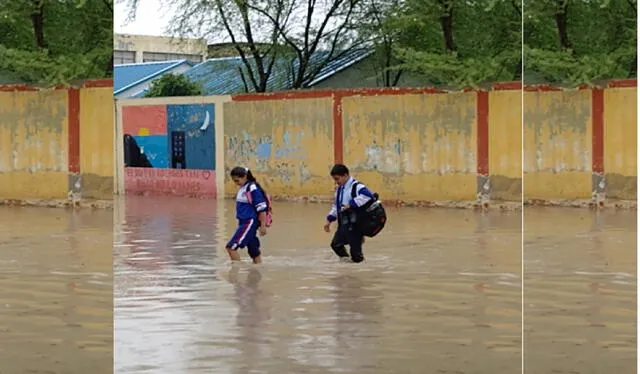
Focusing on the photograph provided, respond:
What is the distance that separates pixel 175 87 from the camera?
12.0m

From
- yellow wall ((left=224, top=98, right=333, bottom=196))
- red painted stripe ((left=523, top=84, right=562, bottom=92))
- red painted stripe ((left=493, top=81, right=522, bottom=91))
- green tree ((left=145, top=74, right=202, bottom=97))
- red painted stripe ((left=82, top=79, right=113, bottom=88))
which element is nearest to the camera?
red painted stripe ((left=82, top=79, right=113, bottom=88))

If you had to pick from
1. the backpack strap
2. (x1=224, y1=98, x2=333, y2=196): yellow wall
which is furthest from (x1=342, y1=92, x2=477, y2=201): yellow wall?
the backpack strap

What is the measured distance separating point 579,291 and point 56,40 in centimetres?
412

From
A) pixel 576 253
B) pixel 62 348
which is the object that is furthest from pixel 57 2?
pixel 576 253

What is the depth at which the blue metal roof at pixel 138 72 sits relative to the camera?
12.8m

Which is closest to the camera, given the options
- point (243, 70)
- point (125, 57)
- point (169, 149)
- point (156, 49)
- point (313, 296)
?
point (313, 296)

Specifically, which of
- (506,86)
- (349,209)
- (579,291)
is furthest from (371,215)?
(506,86)

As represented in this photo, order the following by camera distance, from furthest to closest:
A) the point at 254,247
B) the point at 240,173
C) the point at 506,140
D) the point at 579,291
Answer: the point at 506,140 < the point at 579,291 < the point at 254,247 < the point at 240,173

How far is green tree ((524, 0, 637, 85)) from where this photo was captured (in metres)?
4.95

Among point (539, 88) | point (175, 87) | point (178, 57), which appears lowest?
point (539, 88)

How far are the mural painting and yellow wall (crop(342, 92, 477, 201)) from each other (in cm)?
164

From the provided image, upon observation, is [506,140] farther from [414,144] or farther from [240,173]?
[240,173]

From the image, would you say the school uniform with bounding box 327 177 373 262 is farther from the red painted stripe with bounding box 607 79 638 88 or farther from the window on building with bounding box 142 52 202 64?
the window on building with bounding box 142 52 202 64

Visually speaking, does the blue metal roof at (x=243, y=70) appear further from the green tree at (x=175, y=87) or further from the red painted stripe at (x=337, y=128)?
the red painted stripe at (x=337, y=128)
